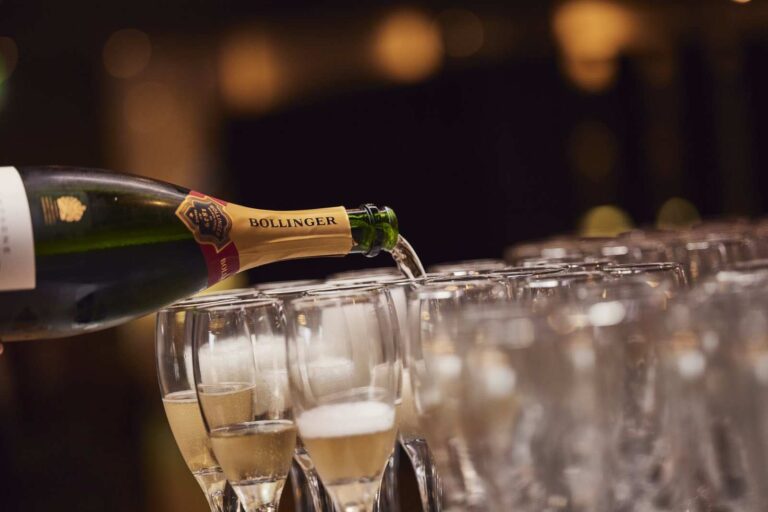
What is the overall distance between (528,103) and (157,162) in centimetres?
188

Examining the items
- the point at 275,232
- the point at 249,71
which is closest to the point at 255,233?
the point at 275,232

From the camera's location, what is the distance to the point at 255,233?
124cm

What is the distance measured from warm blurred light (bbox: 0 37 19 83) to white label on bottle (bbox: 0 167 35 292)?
4025 millimetres

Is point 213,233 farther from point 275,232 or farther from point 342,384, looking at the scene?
point 342,384

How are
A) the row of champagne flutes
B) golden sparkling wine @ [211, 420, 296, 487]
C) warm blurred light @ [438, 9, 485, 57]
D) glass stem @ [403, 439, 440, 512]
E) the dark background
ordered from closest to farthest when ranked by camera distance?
1. the row of champagne flutes
2. golden sparkling wine @ [211, 420, 296, 487]
3. glass stem @ [403, 439, 440, 512]
4. the dark background
5. warm blurred light @ [438, 9, 485, 57]

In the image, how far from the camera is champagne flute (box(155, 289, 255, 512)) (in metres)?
1.04

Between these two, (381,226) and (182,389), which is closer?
(182,389)

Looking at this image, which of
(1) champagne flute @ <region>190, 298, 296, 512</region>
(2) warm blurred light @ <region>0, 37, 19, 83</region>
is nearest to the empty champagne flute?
(1) champagne flute @ <region>190, 298, 296, 512</region>

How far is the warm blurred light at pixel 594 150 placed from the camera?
4125mm

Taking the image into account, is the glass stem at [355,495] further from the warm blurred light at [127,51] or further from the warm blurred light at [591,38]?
the warm blurred light at [127,51]

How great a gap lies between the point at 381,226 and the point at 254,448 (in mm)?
355

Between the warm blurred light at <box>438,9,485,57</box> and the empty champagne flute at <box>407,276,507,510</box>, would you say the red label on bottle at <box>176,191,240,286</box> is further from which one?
the warm blurred light at <box>438,9,485,57</box>

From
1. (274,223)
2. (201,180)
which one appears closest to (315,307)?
(274,223)

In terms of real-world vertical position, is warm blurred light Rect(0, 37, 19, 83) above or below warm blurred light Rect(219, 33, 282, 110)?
above
